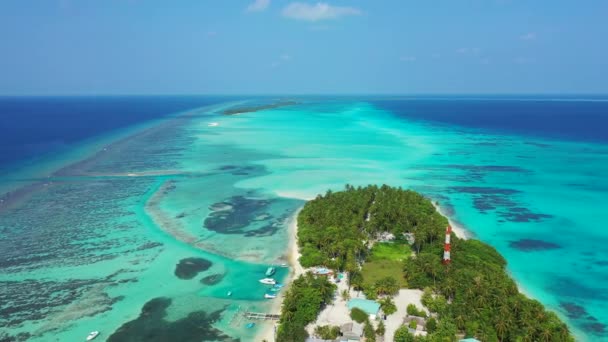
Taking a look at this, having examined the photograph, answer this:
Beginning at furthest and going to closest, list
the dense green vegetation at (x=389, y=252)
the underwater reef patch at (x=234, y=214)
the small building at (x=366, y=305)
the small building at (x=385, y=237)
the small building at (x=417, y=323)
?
1. the underwater reef patch at (x=234, y=214)
2. the small building at (x=385, y=237)
3. the dense green vegetation at (x=389, y=252)
4. the small building at (x=366, y=305)
5. the small building at (x=417, y=323)

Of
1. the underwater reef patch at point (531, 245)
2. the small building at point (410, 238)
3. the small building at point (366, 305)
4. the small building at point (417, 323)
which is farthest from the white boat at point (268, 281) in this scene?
the underwater reef patch at point (531, 245)

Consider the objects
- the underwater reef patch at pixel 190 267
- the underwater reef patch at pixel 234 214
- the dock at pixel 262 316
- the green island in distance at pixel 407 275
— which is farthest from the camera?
the underwater reef patch at pixel 234 214

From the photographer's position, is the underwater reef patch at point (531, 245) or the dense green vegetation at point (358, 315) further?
the underwater reef patch at point (531, 245)

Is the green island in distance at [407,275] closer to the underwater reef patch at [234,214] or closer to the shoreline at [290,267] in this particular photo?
the shoreline at [290,267]

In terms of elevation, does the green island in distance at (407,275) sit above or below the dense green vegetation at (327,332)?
above

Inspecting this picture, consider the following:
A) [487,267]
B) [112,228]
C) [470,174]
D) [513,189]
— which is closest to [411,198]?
[487,267]

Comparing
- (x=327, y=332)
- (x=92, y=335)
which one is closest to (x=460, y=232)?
(x=327, y=332)

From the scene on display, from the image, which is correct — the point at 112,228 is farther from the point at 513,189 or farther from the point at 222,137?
the point at 222,137
